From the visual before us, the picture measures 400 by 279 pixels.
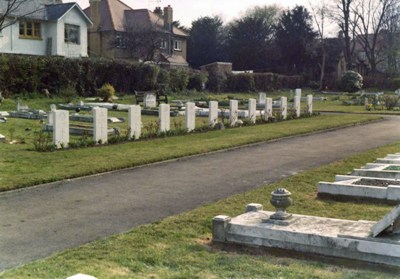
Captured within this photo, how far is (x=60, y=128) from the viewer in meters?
14.3

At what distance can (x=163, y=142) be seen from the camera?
16.4m

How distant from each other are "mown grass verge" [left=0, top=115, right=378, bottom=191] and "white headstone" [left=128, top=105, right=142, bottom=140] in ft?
1.82

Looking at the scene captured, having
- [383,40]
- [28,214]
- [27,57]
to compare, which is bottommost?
[28,214]

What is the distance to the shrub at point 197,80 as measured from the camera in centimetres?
4638

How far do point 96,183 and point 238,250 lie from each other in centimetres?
468

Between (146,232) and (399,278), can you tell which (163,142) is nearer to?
(146,232)

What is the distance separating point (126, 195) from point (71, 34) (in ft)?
135

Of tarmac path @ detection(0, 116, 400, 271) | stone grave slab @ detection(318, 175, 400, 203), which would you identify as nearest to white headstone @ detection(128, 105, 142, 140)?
tarmac path @ detection(0, 116, 400, 271)

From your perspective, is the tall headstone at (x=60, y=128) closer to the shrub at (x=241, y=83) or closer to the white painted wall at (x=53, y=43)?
the white painted wall at (x=53, y=43)

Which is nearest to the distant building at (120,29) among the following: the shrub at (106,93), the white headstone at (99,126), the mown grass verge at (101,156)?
the shrub at (106,93)

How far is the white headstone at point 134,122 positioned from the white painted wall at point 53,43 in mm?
28113

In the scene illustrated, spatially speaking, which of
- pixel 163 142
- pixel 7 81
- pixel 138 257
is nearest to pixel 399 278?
pixel 138 257

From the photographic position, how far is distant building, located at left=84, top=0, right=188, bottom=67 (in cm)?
5625

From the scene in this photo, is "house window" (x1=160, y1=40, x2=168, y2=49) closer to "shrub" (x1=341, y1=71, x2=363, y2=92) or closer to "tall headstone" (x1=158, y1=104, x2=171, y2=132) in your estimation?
"shrub" (x1=341, y1=71, x2=363, y2=92)
